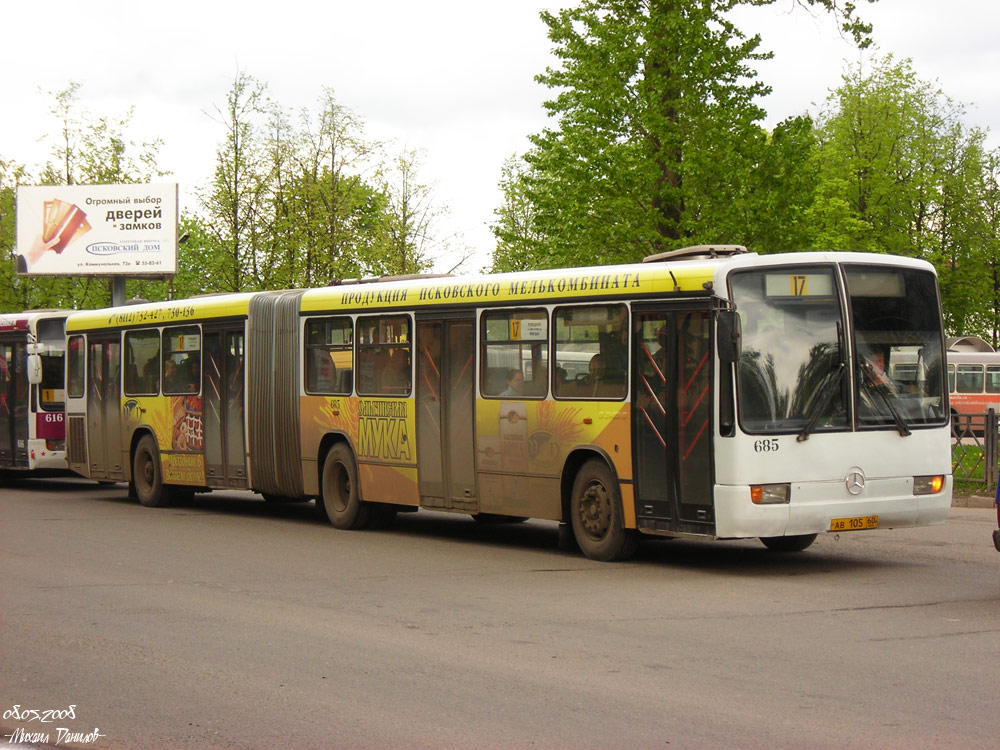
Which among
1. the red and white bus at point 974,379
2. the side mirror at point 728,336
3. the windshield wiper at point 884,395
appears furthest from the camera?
the red and white bus at point 974,379

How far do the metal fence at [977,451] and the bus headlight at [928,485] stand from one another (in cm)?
839

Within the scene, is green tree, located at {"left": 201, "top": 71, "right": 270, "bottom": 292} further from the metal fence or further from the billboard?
the metal fence

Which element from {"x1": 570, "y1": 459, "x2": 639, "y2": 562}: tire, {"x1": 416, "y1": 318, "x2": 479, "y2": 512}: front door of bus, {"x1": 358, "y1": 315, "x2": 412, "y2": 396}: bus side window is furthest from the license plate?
{"x1": 358, "y1": 315, "x2": 412, "y2": 396}: bus side window

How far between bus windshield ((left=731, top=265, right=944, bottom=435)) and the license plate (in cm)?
83

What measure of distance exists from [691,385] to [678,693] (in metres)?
5.32

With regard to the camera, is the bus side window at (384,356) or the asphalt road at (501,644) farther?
the bus side window at (384,356)

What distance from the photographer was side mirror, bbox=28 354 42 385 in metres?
24.9

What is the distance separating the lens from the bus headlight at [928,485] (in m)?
12.8

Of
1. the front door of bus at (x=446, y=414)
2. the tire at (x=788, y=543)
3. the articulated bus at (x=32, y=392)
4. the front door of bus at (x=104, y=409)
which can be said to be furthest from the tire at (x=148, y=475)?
the tire at (x=788, y=543)

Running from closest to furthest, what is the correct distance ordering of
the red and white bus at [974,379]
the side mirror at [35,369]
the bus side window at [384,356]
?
the bus side window at [384,356]
the side mirror at [35,369]
the red and white bus at [974,379]

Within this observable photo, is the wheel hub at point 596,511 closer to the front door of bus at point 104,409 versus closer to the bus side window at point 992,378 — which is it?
A: the front door of bus at point 104,409

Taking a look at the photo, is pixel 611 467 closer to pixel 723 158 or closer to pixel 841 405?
pixel 841 405

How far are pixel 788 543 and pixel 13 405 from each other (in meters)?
16.5

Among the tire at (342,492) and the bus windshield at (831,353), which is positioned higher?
the bus windshield at (831,353)
